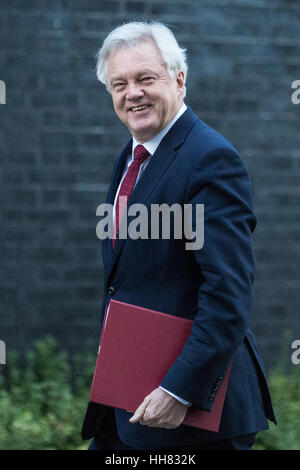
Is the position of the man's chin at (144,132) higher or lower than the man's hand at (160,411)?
higher

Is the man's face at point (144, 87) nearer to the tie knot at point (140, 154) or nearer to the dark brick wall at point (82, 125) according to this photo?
the tie knot at point (140, 154)

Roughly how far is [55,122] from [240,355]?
2840mm

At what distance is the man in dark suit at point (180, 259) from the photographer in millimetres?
1979

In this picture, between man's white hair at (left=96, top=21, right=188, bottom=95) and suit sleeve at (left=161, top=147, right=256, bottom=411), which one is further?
man's white hair at (left=96, top=21, right=188, bottom=95)

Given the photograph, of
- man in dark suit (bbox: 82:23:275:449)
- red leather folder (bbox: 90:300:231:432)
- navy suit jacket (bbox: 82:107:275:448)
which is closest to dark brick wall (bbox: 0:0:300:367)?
man in dark suit (bbox: 82:23:275:449)

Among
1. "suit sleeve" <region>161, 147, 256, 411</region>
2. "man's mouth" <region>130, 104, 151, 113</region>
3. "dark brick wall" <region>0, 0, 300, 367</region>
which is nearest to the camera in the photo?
"suit sleeve" <region>161, 147, 256, 411</region>

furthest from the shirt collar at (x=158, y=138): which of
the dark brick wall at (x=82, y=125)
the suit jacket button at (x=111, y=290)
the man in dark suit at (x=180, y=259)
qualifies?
the dark brick wall at (x=82, y=125)

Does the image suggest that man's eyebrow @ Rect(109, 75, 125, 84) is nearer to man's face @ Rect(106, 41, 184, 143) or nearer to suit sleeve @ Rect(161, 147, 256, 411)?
man's face @ Rect(106, 41, 184, 143)

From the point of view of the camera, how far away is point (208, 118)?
4695mm

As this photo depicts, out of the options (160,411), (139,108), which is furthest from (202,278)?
(139,108)

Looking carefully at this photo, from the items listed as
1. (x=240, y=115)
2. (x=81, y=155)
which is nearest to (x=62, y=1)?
(x=81, y=155)

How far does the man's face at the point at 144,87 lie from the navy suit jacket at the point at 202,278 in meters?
0.07

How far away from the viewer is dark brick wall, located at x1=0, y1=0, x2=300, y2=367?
455cm

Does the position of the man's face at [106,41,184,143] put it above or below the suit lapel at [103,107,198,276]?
above
